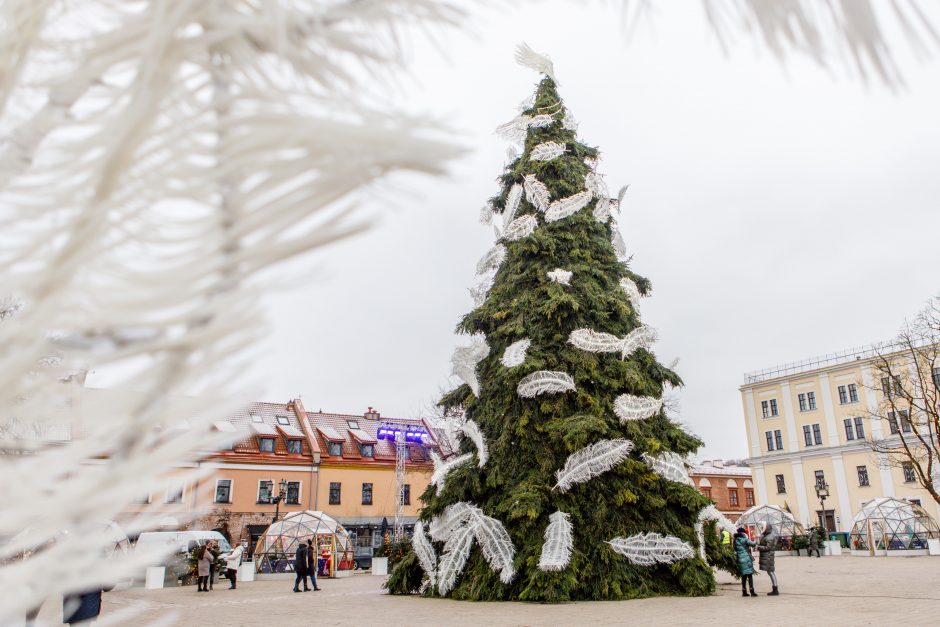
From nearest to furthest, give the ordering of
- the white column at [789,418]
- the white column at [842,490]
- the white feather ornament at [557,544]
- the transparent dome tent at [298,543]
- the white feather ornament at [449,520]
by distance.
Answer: the white feather ornament at [557,544]
the white feather ornament at [449,520]
the transparent dome tent at [298,543]
the white column at [842,490]
the white column at [789,418]

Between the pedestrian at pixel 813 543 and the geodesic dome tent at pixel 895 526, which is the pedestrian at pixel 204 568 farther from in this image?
the geodesic dome tent at pixel 895 526

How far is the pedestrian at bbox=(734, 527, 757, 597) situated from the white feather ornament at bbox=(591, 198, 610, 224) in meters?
6.83

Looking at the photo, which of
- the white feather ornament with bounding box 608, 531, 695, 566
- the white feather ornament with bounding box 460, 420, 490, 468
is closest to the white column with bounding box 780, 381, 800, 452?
the white feather ornament with bounding box 608, 531, 695, 566

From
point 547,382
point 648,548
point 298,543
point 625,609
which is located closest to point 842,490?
point 298,543

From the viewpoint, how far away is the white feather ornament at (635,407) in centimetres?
1098

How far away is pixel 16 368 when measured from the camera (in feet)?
2.15

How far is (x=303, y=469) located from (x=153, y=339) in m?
37.6

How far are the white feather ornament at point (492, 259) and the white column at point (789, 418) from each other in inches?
1550

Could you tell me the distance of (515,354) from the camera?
11430 mm

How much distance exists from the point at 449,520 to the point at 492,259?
5.44m

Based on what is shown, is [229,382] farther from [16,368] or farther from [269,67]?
[269,67]

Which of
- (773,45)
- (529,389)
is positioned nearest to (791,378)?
(529,389)

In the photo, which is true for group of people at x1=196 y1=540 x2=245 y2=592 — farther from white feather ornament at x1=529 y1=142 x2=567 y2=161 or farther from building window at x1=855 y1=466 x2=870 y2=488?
building window at x1=855 y1=466 x2=870 y2=488

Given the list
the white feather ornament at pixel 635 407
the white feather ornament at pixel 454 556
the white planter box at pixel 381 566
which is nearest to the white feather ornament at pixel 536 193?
the white feather ornament at pixel 635 407
